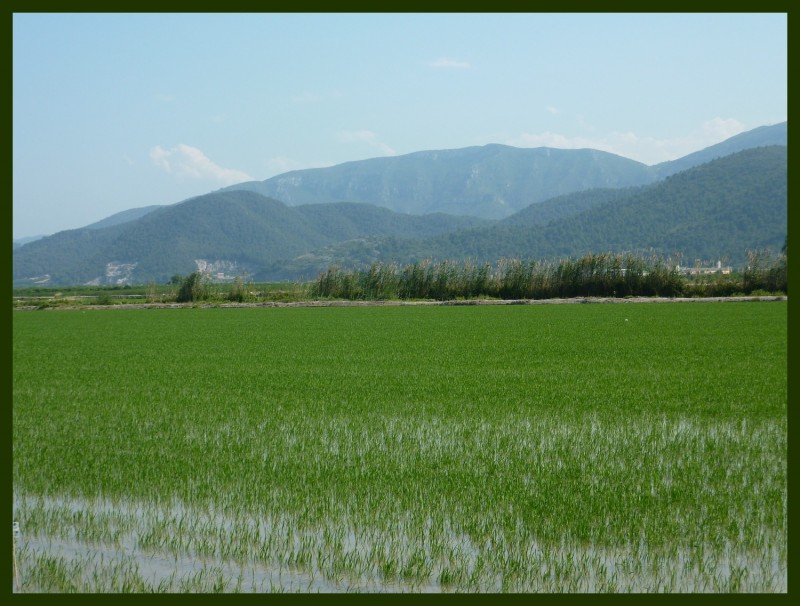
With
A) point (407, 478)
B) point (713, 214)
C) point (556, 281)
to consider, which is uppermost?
point (713, 214)

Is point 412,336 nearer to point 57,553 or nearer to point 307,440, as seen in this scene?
point 307,440

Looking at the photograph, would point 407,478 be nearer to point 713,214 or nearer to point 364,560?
point 364,560

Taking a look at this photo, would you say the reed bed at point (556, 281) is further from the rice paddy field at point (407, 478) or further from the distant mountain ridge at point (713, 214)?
the distant mountain ridge at point (713, 214)

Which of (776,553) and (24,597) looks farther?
(776,553)

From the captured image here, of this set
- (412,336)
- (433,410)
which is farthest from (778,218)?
(433,410)

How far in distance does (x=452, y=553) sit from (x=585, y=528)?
135 cm

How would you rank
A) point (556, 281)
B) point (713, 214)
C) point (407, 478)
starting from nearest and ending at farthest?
1. point (407, 478)
2. point (556, 281)
3. point (713, 214)

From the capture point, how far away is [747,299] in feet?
163

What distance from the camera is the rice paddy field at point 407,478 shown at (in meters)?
6.17

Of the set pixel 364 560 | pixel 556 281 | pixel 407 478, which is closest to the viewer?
pixel 364 560

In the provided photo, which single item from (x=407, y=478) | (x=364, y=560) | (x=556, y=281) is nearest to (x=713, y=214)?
(x=556, y=281)

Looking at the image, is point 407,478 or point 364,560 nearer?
point 364,560

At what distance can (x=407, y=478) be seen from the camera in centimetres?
845

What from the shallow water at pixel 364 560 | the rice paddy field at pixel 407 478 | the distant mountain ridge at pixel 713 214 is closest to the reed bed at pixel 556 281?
the rice paddy field at pixel 407 478
